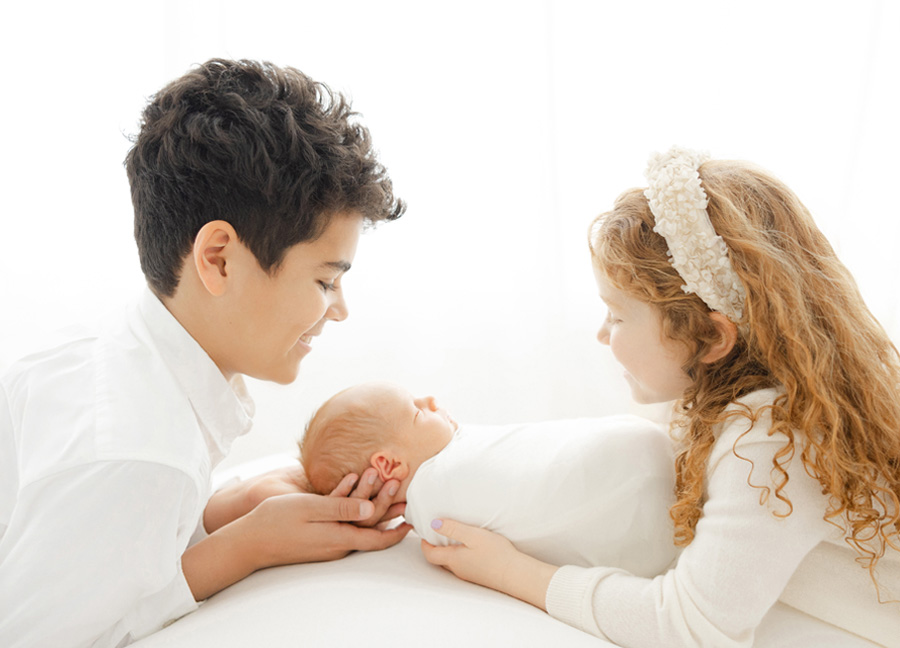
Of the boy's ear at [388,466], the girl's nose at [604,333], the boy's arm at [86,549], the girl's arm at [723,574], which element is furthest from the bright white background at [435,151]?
the boy's arm at [86,549]

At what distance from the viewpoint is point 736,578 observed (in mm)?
963

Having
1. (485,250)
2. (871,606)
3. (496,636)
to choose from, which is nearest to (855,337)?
(871,606)

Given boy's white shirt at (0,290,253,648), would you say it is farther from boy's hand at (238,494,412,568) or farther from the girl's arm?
the girl's arm

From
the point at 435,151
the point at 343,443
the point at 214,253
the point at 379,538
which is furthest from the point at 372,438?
the point at 435,151

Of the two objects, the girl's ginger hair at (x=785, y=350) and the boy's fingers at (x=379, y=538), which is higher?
the girl's ginger hair at (x=785, y=350)

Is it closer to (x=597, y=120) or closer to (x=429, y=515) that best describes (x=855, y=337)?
(x=429, y=515)

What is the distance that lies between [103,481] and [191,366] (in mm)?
270

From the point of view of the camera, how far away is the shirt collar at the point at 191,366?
4.00 feet

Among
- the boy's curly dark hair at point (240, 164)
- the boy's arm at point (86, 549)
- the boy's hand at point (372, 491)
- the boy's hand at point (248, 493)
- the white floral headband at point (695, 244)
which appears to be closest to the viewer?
the boy's arm at point (86, 549)

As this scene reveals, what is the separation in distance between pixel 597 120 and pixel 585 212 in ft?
0.82

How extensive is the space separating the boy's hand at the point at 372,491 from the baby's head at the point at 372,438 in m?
0.02

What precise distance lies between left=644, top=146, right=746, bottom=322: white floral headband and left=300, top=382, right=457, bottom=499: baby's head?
A: 0.52 metres

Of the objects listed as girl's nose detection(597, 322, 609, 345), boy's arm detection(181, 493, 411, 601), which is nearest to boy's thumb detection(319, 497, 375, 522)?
boy's arm detection(181, 493, 411, 601)

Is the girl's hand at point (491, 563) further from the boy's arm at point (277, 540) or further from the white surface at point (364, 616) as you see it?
the boy's arm at point (277, 540)
